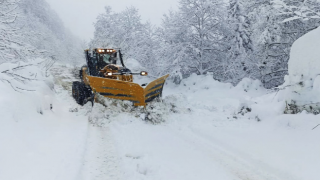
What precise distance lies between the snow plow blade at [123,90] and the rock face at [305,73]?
418 centimetres

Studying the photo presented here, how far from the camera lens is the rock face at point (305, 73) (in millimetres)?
5129

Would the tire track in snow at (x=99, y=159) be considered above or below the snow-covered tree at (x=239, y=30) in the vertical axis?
below

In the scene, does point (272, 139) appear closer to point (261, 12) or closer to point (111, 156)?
point (111, 156)

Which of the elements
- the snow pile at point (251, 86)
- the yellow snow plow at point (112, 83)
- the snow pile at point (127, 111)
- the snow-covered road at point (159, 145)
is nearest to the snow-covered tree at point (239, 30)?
the snow pile at point (251, 86)

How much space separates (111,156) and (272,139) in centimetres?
366

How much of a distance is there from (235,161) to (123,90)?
4.41 metres

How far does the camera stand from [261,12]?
1052cm

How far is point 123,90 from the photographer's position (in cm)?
727

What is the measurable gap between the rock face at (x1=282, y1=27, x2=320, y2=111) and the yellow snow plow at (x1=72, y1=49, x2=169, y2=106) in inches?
164

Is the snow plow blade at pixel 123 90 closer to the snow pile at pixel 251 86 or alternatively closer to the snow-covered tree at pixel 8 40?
the snow-covered tree at pixel 8 40

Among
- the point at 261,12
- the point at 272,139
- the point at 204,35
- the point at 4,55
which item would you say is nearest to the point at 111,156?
the point at 4,55

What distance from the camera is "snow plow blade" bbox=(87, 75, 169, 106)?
23.4ft

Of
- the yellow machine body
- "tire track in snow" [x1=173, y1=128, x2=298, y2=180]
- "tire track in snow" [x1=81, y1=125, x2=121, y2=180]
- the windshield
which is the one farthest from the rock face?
the windshield

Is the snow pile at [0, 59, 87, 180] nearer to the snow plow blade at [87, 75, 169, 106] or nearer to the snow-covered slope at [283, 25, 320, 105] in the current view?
the snow plow blade at [87, 75, 169, 106]
